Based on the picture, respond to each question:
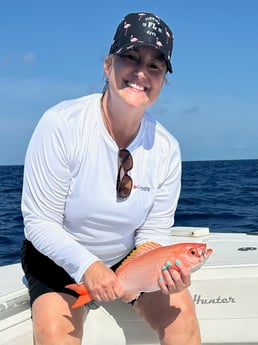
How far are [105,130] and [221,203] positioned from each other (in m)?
11.8

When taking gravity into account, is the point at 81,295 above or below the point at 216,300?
above

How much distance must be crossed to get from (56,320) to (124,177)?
76cm

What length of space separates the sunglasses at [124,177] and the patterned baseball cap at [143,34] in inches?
19.2

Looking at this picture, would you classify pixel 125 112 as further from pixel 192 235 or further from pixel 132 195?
pixel 192 235

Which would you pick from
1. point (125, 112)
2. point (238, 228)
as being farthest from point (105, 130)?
point (238, 228)

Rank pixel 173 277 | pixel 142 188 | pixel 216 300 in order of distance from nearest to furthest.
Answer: pixel 173 277
pixel 142 188
pixel 216 300

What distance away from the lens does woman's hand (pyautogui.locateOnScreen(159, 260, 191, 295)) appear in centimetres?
257

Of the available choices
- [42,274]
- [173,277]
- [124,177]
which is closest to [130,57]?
[124,177]

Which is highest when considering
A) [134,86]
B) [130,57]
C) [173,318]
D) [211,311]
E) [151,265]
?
[130,57]

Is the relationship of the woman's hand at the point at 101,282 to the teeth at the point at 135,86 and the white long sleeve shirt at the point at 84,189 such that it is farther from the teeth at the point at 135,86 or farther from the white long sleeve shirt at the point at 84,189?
the teeth at the point at 135,86

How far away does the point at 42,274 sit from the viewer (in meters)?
2.92

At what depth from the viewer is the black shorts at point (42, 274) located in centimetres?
284

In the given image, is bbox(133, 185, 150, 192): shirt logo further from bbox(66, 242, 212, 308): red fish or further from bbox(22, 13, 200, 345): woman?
bbox(66, 242, 212, 308): red fish

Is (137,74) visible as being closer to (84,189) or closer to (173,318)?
(84,189)
